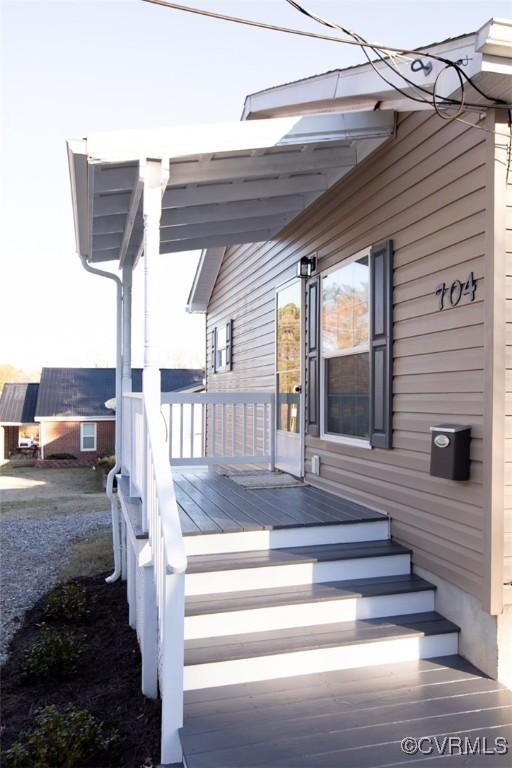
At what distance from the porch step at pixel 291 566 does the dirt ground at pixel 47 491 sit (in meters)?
9.69

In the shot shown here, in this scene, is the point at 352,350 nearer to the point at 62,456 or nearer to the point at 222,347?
the point at 222,347

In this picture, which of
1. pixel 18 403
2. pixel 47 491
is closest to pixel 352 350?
pixel 47 491

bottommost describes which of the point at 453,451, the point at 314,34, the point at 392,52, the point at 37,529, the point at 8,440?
the point at 37,529

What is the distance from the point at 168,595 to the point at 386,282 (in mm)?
2655

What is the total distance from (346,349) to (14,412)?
78.3 feet

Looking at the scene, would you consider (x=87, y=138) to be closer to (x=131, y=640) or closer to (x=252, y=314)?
(x=131, y=640)

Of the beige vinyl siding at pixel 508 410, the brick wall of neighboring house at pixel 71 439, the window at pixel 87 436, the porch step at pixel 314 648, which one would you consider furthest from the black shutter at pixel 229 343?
the window at pixel 87 436

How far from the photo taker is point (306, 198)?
540 centimetres

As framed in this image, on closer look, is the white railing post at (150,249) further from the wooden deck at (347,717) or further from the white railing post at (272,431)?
the white railing post at (272,431)

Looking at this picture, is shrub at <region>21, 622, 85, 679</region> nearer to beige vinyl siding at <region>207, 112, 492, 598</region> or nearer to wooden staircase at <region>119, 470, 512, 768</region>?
wooden staircase at <region>119, 470, 512, 768</region>

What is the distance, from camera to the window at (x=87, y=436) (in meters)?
23.8

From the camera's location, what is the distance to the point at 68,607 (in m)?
5.35

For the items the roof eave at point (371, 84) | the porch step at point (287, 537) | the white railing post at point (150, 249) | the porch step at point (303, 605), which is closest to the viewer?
the roof eave at point (371, 84)

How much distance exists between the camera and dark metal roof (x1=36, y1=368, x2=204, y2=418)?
23766 mm
